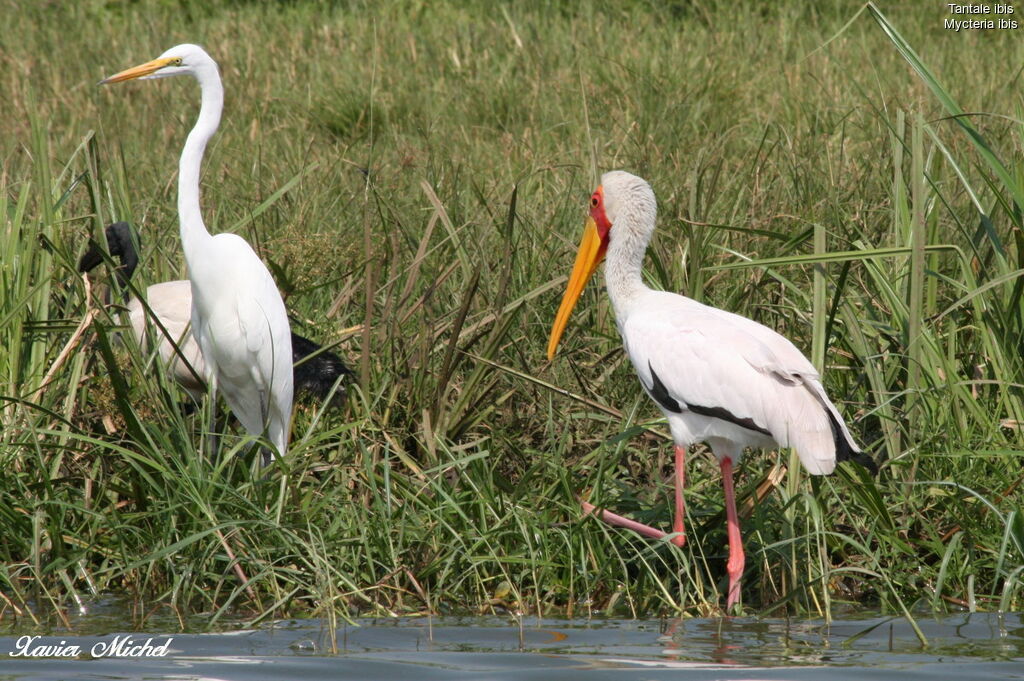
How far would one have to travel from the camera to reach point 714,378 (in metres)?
4.22

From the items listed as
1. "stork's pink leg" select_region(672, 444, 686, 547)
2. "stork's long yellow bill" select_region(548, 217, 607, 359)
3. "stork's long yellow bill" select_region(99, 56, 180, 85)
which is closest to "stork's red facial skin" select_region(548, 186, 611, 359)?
"stork's long yellow bill" select_region(548, 217, 607, 359)

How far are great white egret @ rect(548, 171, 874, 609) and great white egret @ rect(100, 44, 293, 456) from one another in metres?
1.29

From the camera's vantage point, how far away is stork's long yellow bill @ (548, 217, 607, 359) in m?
4.89

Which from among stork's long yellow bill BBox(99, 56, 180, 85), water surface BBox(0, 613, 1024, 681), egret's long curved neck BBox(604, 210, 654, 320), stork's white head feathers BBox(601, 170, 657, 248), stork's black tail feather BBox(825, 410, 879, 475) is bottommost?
water surface BBox(0, 613, 1024, 681)

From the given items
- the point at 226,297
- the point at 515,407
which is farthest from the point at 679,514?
the point at 226,297

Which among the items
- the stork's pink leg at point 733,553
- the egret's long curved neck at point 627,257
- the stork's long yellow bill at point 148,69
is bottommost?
the stork's pink leg at point 733,553

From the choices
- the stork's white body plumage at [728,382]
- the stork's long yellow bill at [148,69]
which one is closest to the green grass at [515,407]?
the stork's white body plumage at [728,382]

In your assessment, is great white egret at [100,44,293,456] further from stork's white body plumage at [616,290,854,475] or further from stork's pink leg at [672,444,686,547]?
stork's pink leg at [672,444,686,547]

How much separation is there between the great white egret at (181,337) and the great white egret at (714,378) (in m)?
1.20

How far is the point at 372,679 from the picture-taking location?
11.1 feet

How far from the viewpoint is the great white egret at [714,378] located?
4.01m

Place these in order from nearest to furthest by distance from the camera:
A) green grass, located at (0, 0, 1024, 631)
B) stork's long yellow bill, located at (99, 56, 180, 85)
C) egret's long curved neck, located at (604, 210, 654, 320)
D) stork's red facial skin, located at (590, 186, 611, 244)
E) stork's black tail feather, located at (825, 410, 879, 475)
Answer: stork's black tail feather, located at (825, 410, 879, 475)
green grass, located at (0, 0, 1024, 631)
egret's long curved neck, located at (604, 210, 654, 320)
stork's red facial skin, located at (590, 186, 611, 244)
stork's long yellow bill, located at (99, 56, 180, 85)

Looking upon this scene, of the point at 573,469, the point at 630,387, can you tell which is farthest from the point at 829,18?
the point at 573,469

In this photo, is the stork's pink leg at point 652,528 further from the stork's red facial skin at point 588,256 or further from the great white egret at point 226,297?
the great white egret at point 226,297
